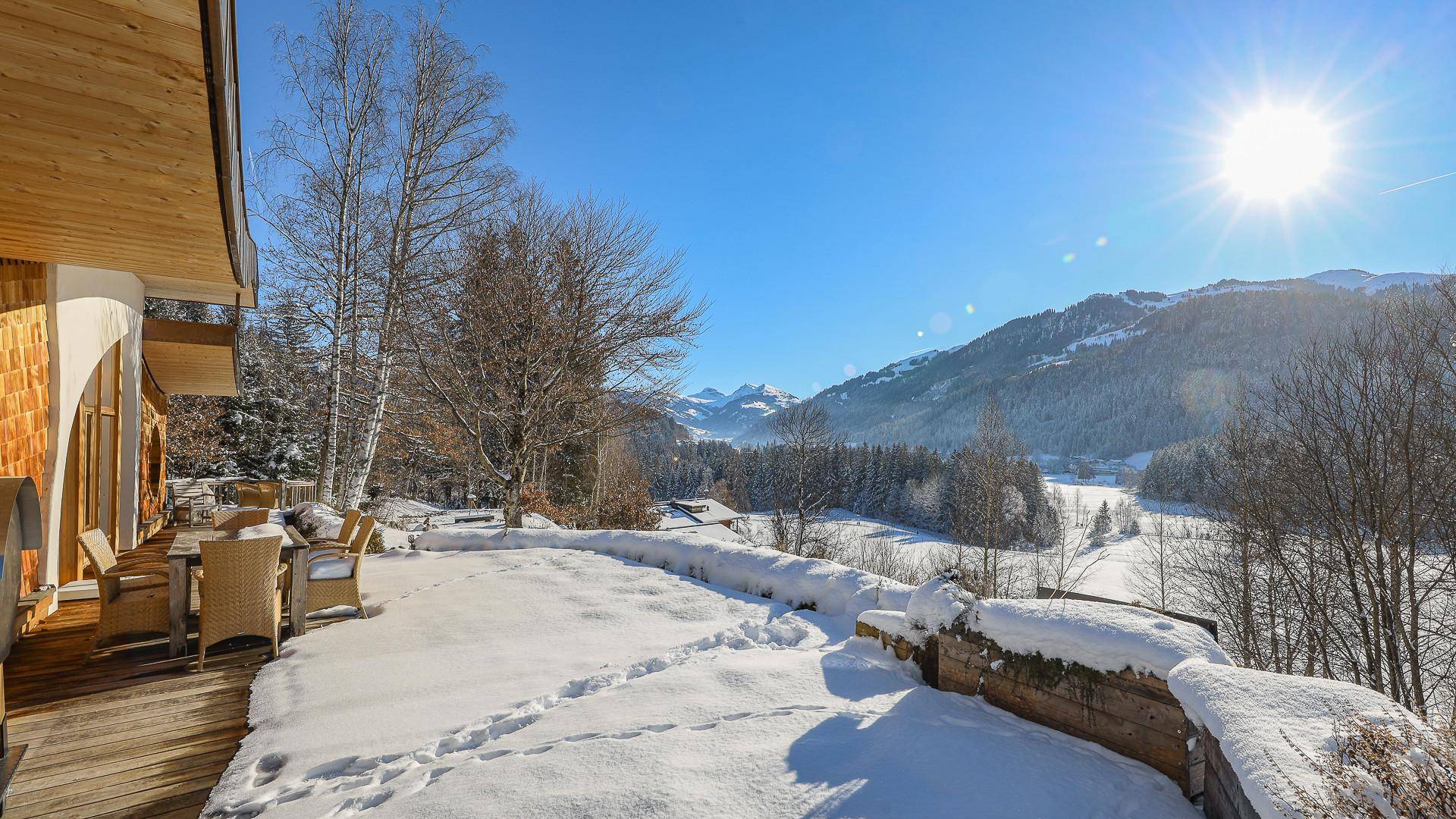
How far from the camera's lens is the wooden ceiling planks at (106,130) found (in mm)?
1937

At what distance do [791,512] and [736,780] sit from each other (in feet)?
82.8

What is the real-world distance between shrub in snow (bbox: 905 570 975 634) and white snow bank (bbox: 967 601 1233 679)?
99 mm

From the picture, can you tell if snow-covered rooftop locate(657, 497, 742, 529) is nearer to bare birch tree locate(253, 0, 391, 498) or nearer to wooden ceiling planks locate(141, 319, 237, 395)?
wooden ceiling planks locate(141, 319, 237, 395)

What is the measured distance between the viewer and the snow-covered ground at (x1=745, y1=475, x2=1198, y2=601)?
2125cm

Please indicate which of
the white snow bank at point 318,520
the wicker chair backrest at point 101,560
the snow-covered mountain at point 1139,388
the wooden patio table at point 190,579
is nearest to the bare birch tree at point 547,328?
the white snow bank at point 318,520

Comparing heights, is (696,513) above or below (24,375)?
below

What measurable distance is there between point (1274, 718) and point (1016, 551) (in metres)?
38.6

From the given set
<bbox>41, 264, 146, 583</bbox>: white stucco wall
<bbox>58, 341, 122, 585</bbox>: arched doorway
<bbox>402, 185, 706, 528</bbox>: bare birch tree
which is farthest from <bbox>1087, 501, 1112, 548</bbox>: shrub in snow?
<bbox>41, 264, 146, 583</bbox>: white stucco wall

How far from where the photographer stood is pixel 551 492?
66.5 feet

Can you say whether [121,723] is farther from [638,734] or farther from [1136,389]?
[1136,389]

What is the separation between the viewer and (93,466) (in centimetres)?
687

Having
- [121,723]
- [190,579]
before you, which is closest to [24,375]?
[190,579]

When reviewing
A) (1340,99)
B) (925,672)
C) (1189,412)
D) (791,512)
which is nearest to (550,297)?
(925,672)

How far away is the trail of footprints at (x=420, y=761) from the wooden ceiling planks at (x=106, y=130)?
2.84m
